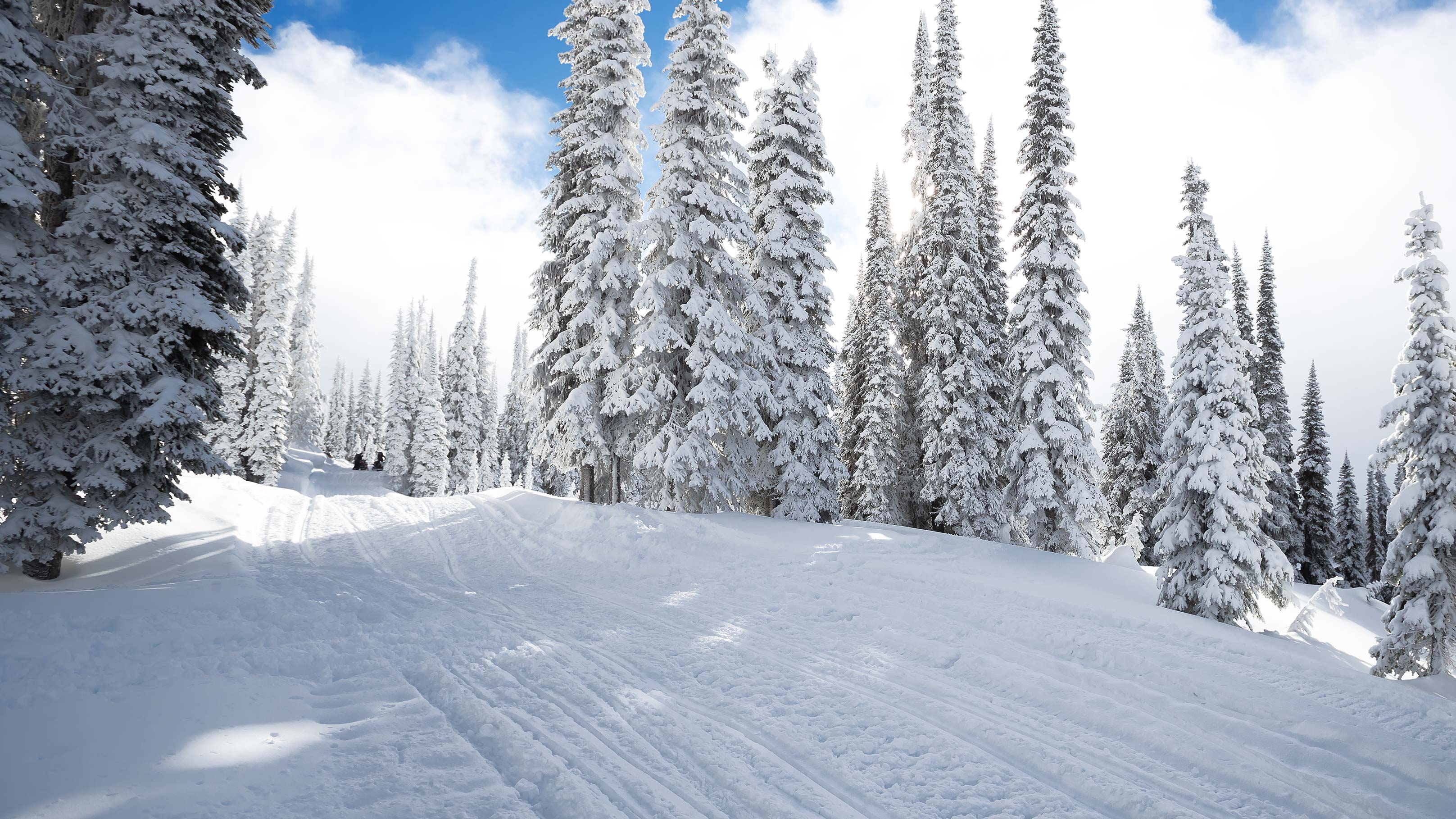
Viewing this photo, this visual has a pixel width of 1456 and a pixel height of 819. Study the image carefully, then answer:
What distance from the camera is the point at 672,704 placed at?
588 cm

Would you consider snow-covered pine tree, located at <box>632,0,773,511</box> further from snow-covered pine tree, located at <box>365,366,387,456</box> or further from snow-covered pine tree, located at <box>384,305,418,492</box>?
snow-covered pine tree, located at <box>365,366,387,456</box>

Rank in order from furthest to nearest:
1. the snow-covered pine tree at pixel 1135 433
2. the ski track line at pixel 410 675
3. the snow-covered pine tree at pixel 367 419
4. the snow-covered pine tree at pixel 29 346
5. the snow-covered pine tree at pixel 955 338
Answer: the snow-covered pine tree at pixel 367 419 → the snow-covered pine tree at pixel 1135 433 → the snow-covered pine tree at pixel 955 338 → the snow-covered pine tree at pixel 29 346 → the ski track line at pixel 410 675

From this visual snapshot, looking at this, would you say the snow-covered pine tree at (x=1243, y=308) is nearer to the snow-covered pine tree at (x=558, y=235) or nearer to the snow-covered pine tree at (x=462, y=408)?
the snow-covered pine tree at (x=558, y=235)

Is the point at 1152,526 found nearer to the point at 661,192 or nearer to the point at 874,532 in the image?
the point at 874,532

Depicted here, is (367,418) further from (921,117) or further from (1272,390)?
(1272,390)

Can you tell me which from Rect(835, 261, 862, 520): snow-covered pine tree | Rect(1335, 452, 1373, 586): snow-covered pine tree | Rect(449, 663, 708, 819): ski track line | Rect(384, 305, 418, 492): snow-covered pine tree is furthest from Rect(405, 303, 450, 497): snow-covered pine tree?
Rect(1335, 452, 1373, 586): snow-covered pine tree

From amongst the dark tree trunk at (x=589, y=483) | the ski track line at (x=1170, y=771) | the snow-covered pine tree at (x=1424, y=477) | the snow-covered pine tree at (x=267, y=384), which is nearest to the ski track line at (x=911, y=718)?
the ski track line at (x=1170, y=771)

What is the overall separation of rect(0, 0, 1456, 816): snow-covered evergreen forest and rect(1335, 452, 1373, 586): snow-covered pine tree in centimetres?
450

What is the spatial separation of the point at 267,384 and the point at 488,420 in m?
31.2

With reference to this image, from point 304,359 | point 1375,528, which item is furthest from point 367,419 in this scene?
point 1375,528

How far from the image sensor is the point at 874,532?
626 inches

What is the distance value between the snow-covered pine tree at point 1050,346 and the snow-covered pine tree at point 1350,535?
28211 millimetres

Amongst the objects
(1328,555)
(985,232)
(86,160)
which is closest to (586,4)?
(86,160)

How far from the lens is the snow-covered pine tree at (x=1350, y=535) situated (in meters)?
36.2
